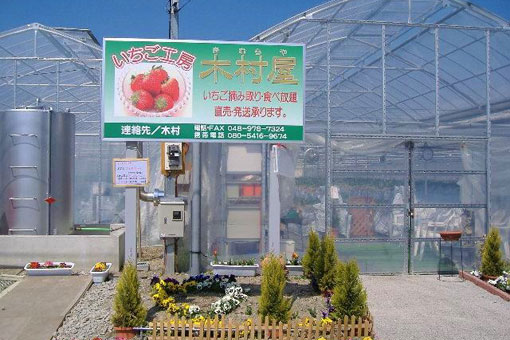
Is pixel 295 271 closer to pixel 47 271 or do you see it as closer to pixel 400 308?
pixel 400 308

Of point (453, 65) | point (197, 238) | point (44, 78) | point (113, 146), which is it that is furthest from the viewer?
point (44, 78)

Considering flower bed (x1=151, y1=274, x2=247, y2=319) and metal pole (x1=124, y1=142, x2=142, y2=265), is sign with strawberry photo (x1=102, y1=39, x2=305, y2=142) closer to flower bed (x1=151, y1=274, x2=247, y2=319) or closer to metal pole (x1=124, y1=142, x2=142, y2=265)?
metal pole (x1=124, y1=142, x2=142, y2=265)

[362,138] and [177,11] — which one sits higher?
[177,11]

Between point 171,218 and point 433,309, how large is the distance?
5.33 m

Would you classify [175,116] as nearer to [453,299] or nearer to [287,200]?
[287,200]

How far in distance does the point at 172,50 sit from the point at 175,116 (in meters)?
1.23

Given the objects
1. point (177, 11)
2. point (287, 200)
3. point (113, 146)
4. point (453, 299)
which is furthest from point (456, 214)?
point (113, 146)

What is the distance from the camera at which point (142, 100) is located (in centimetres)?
991

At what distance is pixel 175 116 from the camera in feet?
32.7

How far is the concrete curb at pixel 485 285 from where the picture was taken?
10194mm

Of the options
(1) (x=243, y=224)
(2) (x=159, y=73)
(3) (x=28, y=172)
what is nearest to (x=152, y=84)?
(2) (x=159, y=73)

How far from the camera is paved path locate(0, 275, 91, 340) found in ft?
25.9

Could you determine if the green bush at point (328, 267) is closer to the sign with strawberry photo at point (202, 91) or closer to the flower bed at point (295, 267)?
the flower bed at point (295, 267)

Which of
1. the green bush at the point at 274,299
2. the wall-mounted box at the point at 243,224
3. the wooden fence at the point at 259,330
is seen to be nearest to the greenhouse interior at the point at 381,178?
the wall-mounted box at the point at 243,224
